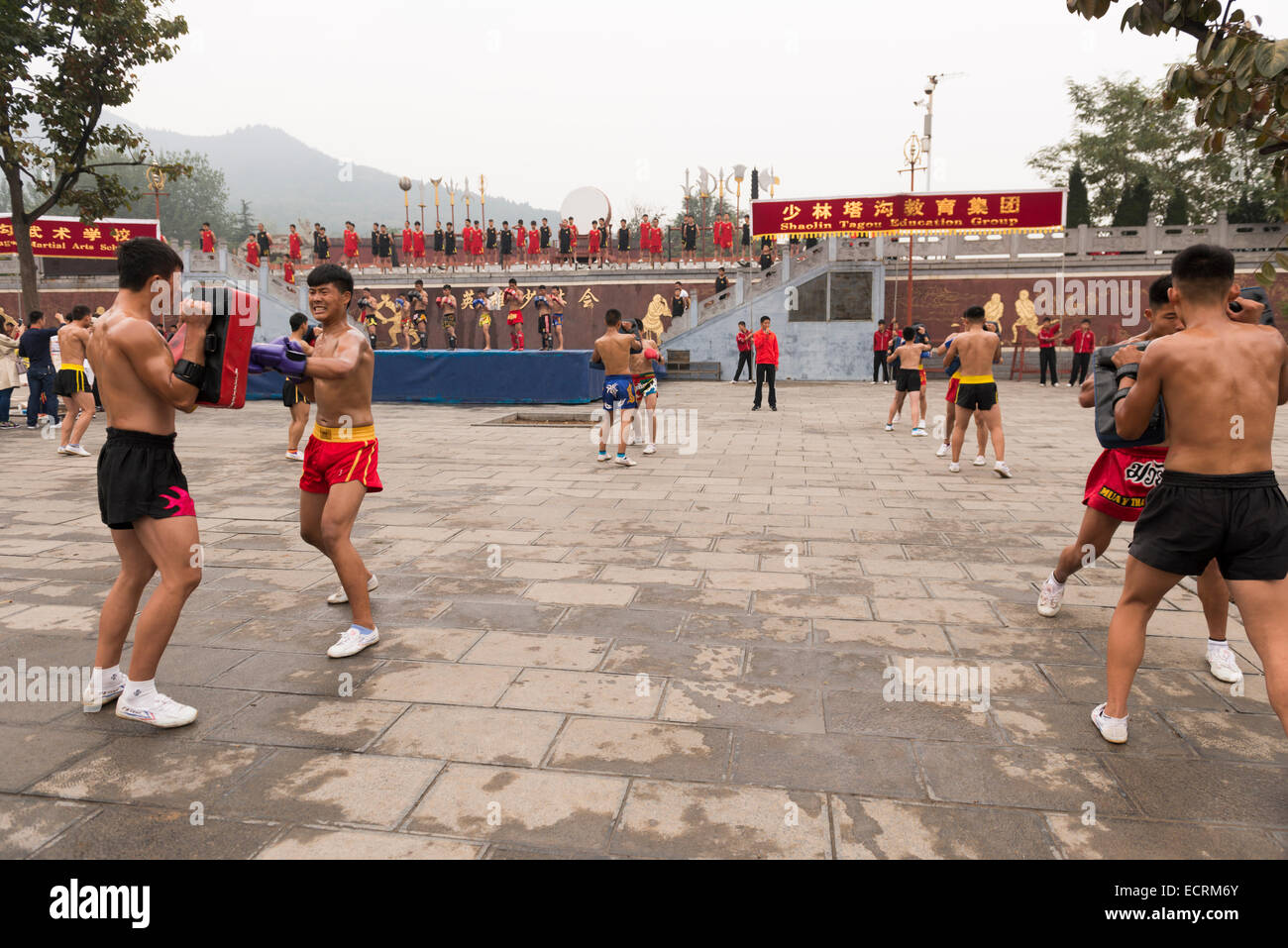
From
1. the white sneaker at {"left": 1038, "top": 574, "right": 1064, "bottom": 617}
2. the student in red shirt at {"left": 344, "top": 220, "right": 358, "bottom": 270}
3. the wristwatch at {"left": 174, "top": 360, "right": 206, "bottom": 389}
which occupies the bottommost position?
the white sneaker at {"left": 1038, "top": 574, "right": 1064, "bottom": 617}

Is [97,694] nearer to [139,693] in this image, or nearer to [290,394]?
[139,693]

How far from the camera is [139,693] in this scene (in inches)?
132

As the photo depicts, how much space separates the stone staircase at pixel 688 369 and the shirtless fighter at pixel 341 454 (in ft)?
69.4

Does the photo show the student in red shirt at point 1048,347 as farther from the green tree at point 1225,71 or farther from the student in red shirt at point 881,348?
the green tree at point 1225,71

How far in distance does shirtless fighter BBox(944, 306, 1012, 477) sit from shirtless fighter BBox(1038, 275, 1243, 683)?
4909 mm

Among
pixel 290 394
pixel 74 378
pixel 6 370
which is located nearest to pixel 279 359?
pixel 290 394

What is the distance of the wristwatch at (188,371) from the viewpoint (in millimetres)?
3162

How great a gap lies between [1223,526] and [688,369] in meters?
23.0

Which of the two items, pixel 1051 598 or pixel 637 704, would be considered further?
pixel 1051 598

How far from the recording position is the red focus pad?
10.6 ft

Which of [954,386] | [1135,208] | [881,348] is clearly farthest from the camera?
[1135,208]

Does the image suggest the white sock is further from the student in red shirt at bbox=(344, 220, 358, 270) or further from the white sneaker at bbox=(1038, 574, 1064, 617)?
the student in red shirt at bbox=(344, 220, 358, 270)

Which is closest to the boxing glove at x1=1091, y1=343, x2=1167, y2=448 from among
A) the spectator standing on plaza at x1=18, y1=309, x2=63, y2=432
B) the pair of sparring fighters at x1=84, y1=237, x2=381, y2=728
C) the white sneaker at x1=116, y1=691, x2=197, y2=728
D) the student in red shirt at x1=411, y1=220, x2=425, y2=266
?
the pair of sparring fighters at x1=84, y1=237, x2=381, y2=728

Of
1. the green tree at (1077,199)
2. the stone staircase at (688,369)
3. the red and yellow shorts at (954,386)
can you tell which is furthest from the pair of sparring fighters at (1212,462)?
the green tree at (1077,199)
